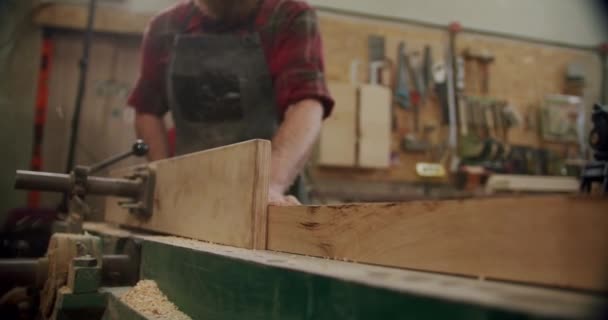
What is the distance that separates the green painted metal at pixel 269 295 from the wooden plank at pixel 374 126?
2.67 meters

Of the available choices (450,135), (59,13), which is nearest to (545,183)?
(450,135)

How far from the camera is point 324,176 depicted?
3727 mm

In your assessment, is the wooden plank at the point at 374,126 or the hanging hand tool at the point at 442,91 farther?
the hanging hand tool at the point at 442,91

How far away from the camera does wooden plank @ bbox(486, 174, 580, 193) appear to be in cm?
364

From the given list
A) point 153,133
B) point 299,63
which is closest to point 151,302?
point 299,63

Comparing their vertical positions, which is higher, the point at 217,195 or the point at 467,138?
the point at 467,138

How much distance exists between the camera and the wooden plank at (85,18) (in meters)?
3.53

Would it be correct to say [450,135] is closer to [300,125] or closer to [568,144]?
[568,144]

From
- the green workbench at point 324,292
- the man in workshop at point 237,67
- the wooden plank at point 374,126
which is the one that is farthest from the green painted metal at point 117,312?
the wooden plank at point 374,126

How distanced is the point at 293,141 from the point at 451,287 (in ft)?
3.38

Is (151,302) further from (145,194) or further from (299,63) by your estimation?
(299,63)

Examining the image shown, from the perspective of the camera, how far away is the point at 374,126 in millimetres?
3670

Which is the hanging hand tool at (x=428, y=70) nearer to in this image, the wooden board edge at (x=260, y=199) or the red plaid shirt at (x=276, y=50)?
the red plaid shirt at (x=276, y=50)

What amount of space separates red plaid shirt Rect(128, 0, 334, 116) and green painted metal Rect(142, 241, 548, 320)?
0.81m
